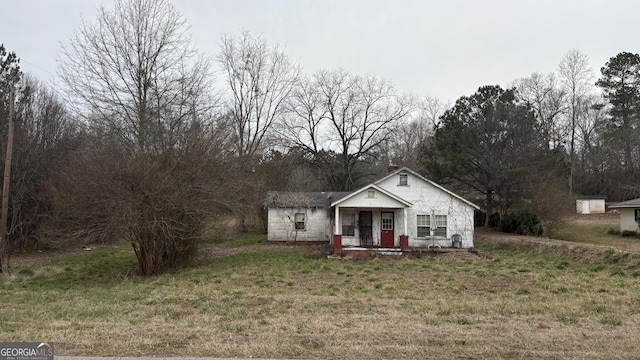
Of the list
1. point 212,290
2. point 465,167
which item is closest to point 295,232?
point 465,167

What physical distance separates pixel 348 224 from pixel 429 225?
13.8ft

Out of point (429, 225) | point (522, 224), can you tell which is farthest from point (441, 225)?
point (522, 224)

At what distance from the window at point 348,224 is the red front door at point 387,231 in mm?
1482

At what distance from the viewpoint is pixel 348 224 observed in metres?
23.7

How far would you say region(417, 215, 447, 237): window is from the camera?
76.6ft

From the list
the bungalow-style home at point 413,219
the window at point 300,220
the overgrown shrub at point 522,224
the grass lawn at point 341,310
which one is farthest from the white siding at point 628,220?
the window at point 300,220

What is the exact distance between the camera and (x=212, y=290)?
36.7 feet

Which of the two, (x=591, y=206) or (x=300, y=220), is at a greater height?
(x=591, y=206)

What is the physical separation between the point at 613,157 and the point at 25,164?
161ft

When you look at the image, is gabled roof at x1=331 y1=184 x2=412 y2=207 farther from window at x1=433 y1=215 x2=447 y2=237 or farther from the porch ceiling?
window at x1=433 y1=215 x2=447 y2=237

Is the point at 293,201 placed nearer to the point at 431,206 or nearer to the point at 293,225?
the point at 293,225

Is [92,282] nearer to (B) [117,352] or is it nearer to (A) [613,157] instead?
(B) [117,352]

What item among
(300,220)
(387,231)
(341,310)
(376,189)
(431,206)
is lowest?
(341,310)

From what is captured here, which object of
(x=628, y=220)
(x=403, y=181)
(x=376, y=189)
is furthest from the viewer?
(x=628, y=220)
